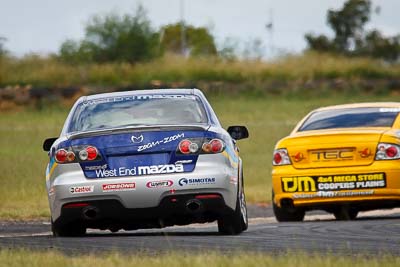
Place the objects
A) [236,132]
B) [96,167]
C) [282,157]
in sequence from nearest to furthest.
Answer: [96,167]
[236,132]
[282,157]

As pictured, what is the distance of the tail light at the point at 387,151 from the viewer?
16.5 m

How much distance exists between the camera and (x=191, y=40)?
319ft

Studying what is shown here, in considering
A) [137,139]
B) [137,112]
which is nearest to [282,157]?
[137,112]

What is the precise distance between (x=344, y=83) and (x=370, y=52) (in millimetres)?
25846

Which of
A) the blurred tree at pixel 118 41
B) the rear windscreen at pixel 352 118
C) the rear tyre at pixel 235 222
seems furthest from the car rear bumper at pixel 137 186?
the blurred tree at pixel 118 41

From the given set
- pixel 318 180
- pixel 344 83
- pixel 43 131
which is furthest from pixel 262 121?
pixel 318 180

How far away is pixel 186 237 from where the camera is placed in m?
13.7

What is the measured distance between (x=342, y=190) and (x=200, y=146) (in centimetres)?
355

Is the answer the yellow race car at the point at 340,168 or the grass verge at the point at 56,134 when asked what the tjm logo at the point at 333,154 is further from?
the grass verge at the point at 56,134

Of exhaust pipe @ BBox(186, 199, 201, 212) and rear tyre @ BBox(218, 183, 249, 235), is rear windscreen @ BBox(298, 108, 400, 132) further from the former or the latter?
exhaust pipe @ BBox(186, 199, 201, 212)

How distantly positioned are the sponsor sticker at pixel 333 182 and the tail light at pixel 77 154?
397 cm

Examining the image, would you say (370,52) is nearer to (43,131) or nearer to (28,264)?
(43,131)

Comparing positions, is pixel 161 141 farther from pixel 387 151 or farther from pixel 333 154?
pixel 387 151

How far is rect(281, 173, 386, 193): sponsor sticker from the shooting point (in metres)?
16.5
